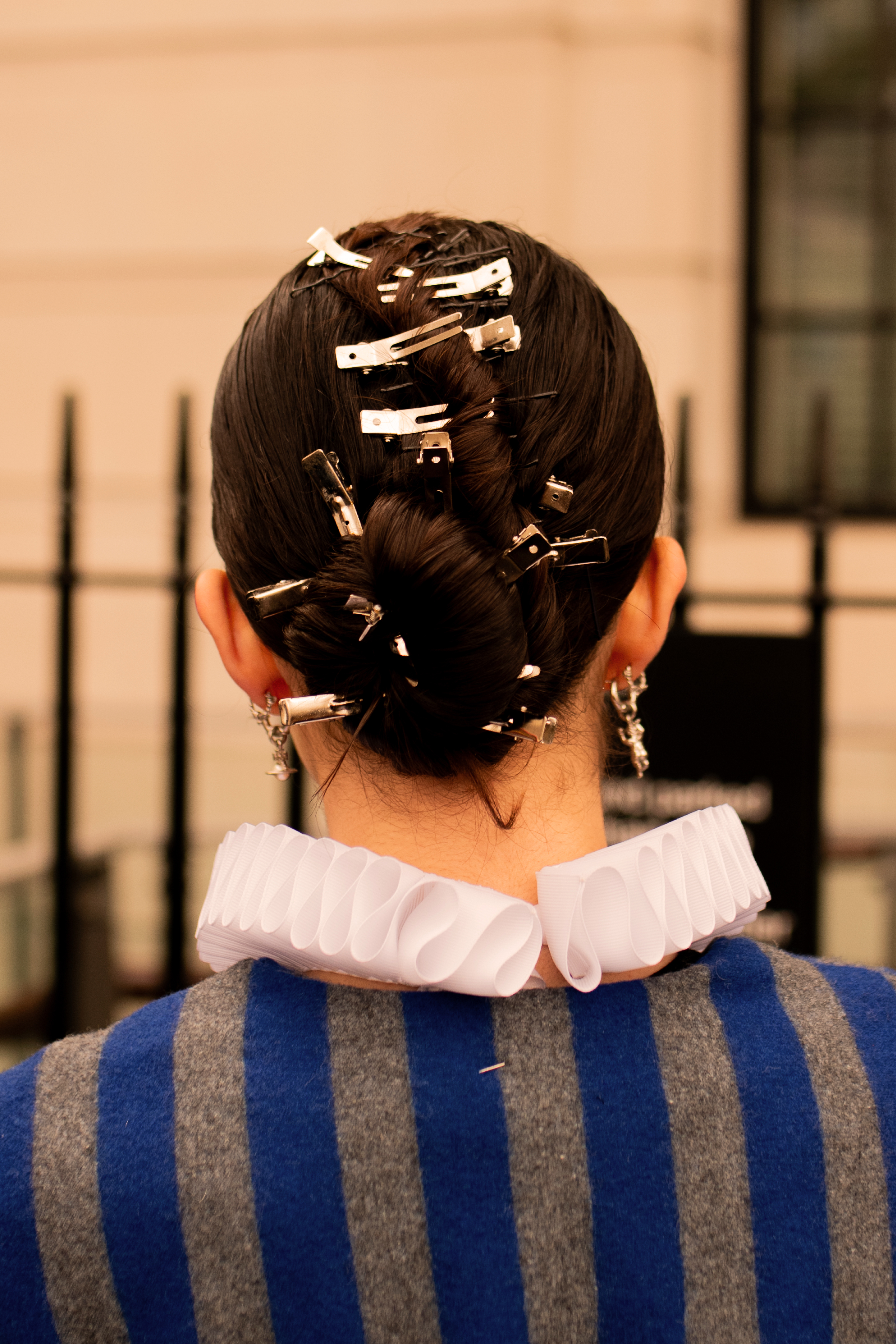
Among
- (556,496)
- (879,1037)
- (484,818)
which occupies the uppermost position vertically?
(556,496)

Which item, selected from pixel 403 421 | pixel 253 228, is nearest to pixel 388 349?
pixel 403 421

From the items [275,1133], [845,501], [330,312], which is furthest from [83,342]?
[275,1133]

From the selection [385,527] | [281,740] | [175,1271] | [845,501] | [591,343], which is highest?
[845,501]

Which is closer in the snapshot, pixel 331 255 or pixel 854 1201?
pixel 854 1201

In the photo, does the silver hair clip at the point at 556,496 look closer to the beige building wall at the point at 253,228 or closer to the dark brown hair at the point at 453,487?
the dark brown hair at the point at 453,487

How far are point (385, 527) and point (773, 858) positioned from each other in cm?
159

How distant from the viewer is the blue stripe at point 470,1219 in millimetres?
746

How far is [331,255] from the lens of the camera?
0.87 metres

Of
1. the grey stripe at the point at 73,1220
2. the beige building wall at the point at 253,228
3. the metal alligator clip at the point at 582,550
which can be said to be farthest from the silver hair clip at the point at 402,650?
the beige building wall at the point at 253,228

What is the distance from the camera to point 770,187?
363 cm

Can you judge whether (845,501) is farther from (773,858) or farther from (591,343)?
(591,343)

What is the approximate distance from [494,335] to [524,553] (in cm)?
15

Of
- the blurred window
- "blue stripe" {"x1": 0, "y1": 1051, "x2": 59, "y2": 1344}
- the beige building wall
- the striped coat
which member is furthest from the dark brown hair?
the blurred window

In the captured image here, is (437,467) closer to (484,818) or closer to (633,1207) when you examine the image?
(484,818)
